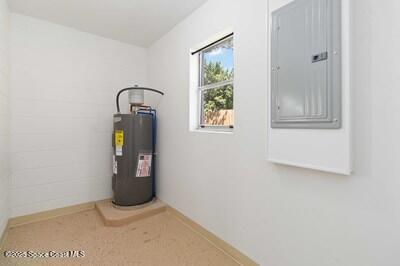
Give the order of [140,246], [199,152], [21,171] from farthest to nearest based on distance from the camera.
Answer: [21,171] → [199,152] → [140,246]

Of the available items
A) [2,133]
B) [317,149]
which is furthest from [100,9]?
[317,149]

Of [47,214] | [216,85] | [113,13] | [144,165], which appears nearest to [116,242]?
[144,165]

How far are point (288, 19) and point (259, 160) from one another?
38.1 inches

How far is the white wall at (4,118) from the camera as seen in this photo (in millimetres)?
1871

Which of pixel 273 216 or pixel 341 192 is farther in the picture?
pixel 273 216

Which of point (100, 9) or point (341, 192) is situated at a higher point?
point (100, 9)

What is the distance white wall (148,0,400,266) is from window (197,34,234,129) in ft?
0.56

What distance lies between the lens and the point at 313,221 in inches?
47.7

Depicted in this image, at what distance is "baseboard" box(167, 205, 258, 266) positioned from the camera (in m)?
1.63

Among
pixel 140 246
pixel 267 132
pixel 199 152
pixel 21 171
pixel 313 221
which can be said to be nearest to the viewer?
pixel 313 221

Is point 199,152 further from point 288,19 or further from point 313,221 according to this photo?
point 288,19

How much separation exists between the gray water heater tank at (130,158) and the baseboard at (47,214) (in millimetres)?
461

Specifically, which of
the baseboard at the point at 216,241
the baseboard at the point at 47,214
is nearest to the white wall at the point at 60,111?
the baseboard at the point at 47,214

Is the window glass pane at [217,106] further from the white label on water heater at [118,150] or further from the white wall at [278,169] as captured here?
the white label on water heater at [118,150]
